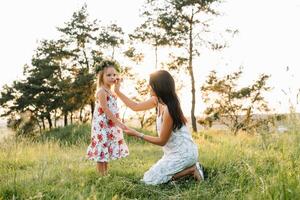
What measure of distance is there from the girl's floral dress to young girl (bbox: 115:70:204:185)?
0.70m

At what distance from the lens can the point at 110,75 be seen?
6.99 meters

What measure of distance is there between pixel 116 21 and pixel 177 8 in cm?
1088

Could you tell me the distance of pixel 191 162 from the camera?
6516 millimetres

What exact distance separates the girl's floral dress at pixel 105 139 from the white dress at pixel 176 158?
701 millimetres

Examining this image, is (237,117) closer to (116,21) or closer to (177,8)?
(177,8)

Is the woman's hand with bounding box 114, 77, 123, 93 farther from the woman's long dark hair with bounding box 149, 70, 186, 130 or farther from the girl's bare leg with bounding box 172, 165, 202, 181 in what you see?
the girl's bare leg with bounding box 172, 165, 202, 181

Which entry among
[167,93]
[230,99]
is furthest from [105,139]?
[230,99]

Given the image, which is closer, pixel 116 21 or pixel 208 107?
pixel 208 107

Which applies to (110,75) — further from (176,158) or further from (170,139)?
(176,158)

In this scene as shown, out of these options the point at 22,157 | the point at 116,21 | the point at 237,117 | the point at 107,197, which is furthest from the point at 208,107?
the point at 107,197

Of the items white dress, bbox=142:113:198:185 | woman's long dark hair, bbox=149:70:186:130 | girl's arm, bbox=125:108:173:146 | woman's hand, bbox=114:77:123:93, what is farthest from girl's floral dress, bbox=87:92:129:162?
woman's long dark hair, bbox=149:70:186:130

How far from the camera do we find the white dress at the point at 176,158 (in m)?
6.43

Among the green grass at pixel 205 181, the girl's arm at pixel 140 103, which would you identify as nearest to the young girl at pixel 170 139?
the green grass at pixel 205 181

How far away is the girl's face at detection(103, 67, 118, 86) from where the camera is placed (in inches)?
275
